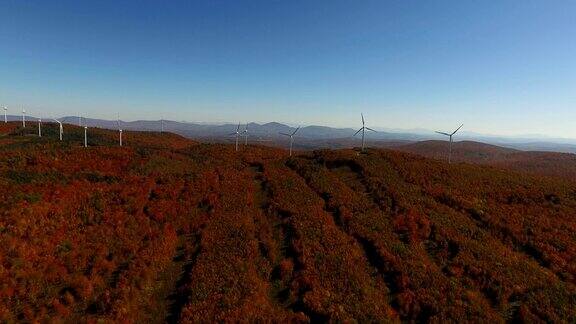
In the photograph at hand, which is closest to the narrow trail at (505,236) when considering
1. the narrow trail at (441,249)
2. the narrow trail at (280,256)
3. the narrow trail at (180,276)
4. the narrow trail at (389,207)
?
the narrow trail at (441,249)

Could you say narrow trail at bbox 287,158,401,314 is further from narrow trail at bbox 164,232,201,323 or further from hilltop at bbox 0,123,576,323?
narrow trail at bbox 164,232,201,323

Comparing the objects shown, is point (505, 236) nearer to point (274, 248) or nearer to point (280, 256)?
point (280, 256)

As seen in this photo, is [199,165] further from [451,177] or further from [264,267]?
[451,177]

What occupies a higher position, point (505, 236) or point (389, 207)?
point (389, 207)

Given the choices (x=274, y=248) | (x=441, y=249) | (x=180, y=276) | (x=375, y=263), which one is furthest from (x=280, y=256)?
(x=441, y=249)

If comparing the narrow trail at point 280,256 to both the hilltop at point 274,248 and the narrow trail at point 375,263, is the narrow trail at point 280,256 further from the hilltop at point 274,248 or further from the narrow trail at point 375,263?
the narrow trail at point 375,263

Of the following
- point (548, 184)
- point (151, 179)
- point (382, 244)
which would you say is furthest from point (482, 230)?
point (151, 179)

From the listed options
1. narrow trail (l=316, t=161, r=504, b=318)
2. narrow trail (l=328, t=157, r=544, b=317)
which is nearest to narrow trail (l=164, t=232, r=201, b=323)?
narrow trail (l=316, t=161, r=504, b=318)

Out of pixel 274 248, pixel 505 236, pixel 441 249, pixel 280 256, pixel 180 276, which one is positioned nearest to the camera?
pixel 180 276
